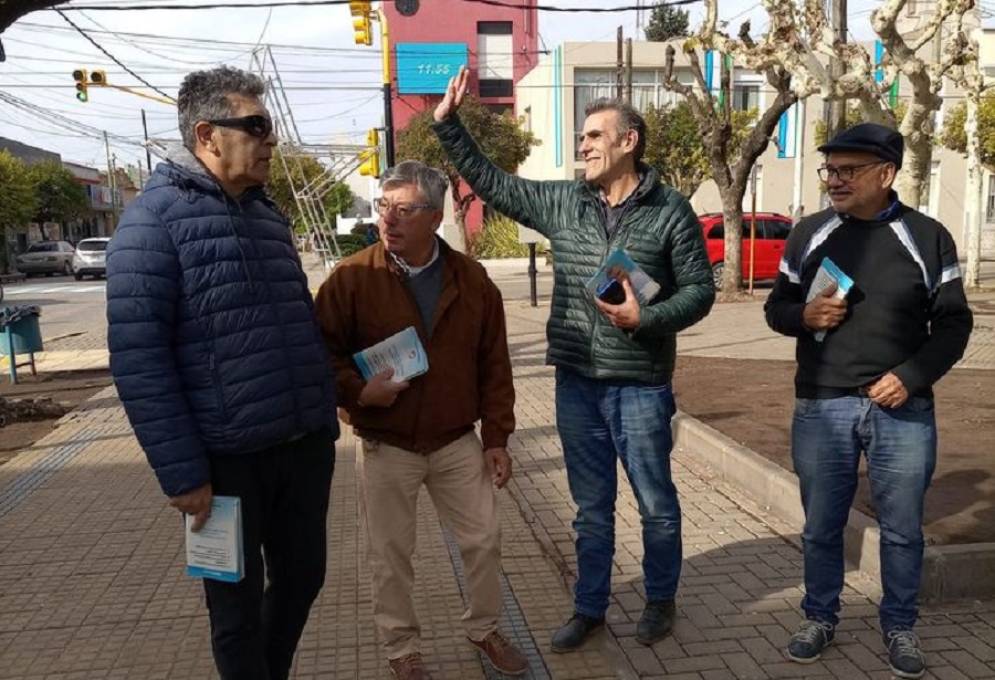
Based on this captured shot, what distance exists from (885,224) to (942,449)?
120 inches

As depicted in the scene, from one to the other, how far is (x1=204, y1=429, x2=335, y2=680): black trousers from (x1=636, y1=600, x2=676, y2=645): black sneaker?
133 centimetres

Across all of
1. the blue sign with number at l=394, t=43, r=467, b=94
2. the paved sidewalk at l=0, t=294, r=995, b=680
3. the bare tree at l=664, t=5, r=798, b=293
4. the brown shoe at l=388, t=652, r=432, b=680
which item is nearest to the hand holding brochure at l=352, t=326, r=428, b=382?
the brown shoe at l=388, t=652, r=432, b=680

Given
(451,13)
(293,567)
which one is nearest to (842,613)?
(293,567)

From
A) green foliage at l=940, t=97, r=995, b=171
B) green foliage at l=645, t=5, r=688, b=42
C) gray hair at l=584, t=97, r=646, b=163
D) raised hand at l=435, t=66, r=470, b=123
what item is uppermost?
green foliage at l=645, t=5, r=688, b=42

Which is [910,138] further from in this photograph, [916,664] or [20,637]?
[20,637]

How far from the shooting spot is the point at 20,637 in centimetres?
350

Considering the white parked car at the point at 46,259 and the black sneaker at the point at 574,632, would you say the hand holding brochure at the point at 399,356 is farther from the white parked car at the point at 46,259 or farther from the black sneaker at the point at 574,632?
the white parked car at the point at 46,259

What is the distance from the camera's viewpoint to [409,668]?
3.01 m

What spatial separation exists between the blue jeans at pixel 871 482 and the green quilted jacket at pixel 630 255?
1.95 ft

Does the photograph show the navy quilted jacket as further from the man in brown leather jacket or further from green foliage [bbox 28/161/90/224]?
green foliage [bbox 28/161/90/224]

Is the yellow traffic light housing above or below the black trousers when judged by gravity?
above

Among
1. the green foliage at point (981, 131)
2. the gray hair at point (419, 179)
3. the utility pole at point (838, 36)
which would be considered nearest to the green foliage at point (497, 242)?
the green foliage at point (981, 131)

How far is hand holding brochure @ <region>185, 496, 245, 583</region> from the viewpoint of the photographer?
7.45ft

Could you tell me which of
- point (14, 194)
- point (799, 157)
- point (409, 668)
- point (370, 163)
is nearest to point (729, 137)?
point (370, 163)
